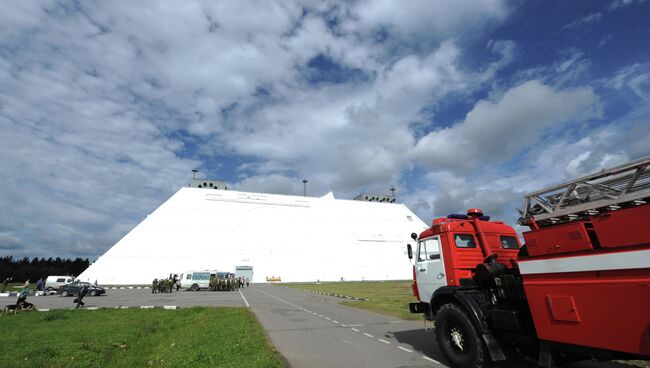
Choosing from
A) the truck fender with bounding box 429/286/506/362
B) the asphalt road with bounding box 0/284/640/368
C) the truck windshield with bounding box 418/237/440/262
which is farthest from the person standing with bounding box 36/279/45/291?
the truck fender with bounding box 429/286/506/362

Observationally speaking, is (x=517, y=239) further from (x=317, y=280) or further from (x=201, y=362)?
(x=317, y=280)

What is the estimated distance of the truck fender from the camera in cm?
665

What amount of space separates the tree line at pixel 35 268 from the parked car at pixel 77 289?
4195 centimetres

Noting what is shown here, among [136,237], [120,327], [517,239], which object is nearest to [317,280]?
[136,237]

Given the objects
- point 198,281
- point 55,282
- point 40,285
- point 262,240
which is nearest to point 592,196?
point 198,281

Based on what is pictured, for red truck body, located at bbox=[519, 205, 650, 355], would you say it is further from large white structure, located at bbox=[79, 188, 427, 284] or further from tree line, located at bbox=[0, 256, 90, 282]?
tree line, located at bbox=[0, 256, 90, 282]

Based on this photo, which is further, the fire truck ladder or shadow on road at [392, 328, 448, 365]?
shadow on road at [392, 328, 448, 365]

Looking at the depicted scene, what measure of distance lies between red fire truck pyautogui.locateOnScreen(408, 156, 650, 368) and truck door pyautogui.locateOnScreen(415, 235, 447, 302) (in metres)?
0.39

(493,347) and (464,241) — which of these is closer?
(493,347)

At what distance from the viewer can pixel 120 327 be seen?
13648 mm

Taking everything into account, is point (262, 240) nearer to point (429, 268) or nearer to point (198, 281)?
point (198, 281)

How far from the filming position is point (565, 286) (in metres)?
5.32

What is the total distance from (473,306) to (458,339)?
0.95 m

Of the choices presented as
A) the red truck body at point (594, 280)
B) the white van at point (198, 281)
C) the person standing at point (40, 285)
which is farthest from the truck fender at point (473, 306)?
the person standing at point (40, 285)
